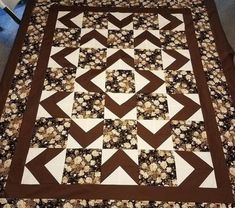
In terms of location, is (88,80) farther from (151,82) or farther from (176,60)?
(176,60)

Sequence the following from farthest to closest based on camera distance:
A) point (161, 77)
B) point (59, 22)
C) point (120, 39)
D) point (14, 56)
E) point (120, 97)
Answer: point (59, 22) → point (120, 39) → point (14, 56) → point (161, 77) → point (120, 97)

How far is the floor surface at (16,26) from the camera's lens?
223 cm

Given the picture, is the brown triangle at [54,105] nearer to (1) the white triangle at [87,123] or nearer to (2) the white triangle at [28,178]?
(1) the white triangle at [87,123]

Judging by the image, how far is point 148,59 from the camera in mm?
2098

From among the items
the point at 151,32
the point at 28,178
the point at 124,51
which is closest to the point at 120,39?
the point at 124,51

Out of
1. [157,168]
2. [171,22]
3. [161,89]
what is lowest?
[157,168]

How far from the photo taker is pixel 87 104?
186 cm

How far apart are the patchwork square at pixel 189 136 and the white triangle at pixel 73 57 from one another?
2.55 ft

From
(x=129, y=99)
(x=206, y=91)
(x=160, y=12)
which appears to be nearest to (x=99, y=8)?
(x=160, y=12)

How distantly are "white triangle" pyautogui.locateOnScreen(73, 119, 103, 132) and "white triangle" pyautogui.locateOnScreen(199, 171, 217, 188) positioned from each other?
2.15 ft

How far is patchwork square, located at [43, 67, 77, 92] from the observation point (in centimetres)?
193

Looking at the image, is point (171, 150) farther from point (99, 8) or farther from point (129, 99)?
point (99, 8)

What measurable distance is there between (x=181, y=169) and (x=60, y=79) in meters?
0.93

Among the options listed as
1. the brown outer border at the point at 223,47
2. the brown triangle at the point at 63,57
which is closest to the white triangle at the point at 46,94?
the brown triangle at the point at 63,57
